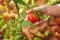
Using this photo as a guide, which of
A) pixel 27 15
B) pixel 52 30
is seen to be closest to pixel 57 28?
pixel 52 30

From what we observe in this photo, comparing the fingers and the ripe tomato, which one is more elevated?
the fingers

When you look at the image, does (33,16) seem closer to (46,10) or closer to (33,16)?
(33,16)

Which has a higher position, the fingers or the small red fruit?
the fingers

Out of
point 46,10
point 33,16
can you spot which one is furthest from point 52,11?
point 33,16

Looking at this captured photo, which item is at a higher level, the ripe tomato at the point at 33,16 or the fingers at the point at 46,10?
the fingers at the point at 46,10

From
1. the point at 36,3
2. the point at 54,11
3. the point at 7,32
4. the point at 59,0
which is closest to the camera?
the point at 54,11

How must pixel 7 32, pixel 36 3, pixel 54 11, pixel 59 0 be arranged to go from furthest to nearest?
pixel 36 3
pixel 59 0
pixel 7 32
pixel 54 11

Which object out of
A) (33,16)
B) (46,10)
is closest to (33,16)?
(33,16)

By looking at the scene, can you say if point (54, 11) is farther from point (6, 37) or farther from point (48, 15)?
point (6, 37)

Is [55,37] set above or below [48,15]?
below

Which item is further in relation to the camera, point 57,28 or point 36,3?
point 36,3

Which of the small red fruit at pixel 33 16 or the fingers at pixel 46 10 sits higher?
the fingers at pixel 46 10
